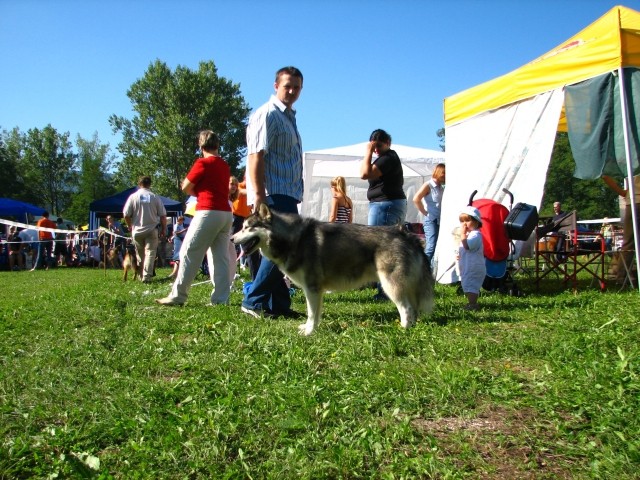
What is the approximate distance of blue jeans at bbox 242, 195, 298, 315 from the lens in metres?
5.38

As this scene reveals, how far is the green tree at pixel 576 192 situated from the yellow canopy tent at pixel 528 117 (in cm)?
2937

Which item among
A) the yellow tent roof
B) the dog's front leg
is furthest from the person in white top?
the yellow tent roof

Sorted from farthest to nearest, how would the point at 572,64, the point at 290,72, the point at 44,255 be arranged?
the point at 44,255 < the point at 572,64 < the point at 290,72

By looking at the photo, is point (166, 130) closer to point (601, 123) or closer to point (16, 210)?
point (16, 210)

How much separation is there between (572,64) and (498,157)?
1781 millimetres

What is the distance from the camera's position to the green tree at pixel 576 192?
1435 inches

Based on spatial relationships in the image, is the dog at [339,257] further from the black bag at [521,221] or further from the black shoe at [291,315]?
the black bag at [521,221]

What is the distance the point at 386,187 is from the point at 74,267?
54.6 ft

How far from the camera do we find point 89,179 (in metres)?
56.2

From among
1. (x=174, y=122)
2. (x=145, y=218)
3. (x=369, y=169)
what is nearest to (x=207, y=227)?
(x=369, y=169)

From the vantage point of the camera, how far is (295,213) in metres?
5.22

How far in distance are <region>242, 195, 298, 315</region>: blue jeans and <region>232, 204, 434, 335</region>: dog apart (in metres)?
0.41

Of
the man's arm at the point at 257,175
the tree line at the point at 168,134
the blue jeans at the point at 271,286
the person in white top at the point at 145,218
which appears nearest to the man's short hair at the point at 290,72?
the man's arm at the point at 257,175

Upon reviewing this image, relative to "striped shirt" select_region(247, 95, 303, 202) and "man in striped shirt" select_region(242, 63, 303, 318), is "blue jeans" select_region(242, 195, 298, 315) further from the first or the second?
"striped shirt" select_region(247, 95, 303, 202)
